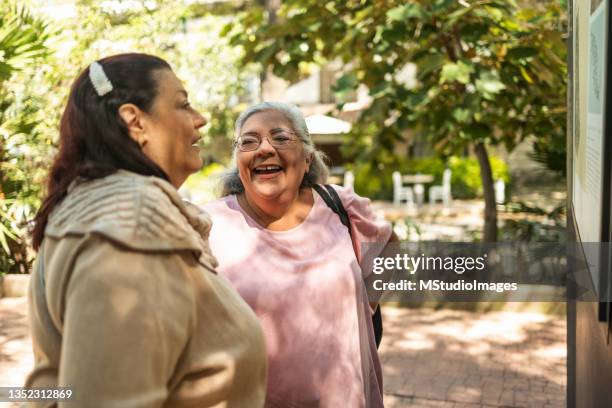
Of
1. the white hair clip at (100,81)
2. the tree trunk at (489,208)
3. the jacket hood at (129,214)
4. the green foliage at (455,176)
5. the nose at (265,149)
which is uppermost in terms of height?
the white hair clip at (100,81)

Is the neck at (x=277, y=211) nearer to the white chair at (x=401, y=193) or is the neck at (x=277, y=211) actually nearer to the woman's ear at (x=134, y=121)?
the woman's ear at (x=134, y=121)

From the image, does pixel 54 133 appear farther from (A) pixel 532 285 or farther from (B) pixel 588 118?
(B) pixel 588 118

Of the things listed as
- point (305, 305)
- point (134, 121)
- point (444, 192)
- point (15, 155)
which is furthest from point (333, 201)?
point (444, 192)

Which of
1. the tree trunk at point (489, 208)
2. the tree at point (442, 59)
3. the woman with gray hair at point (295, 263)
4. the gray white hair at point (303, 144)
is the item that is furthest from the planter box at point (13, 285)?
the woman with gray hair at point (295, 263)

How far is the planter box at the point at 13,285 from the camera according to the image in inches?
322

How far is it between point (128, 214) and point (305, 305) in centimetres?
125

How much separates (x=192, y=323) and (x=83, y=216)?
0.98 ft

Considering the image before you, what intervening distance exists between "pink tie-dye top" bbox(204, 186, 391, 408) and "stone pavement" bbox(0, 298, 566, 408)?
2.80m

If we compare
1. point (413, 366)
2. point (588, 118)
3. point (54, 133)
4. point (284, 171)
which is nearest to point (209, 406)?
point (284, 171)

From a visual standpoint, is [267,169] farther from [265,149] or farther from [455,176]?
[455,176]

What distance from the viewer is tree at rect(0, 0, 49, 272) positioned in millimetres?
7373

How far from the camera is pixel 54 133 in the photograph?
895 centimetres

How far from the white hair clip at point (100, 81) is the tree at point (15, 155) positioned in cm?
580

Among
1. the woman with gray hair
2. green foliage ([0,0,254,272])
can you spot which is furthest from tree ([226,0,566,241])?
the woman with gray hair
